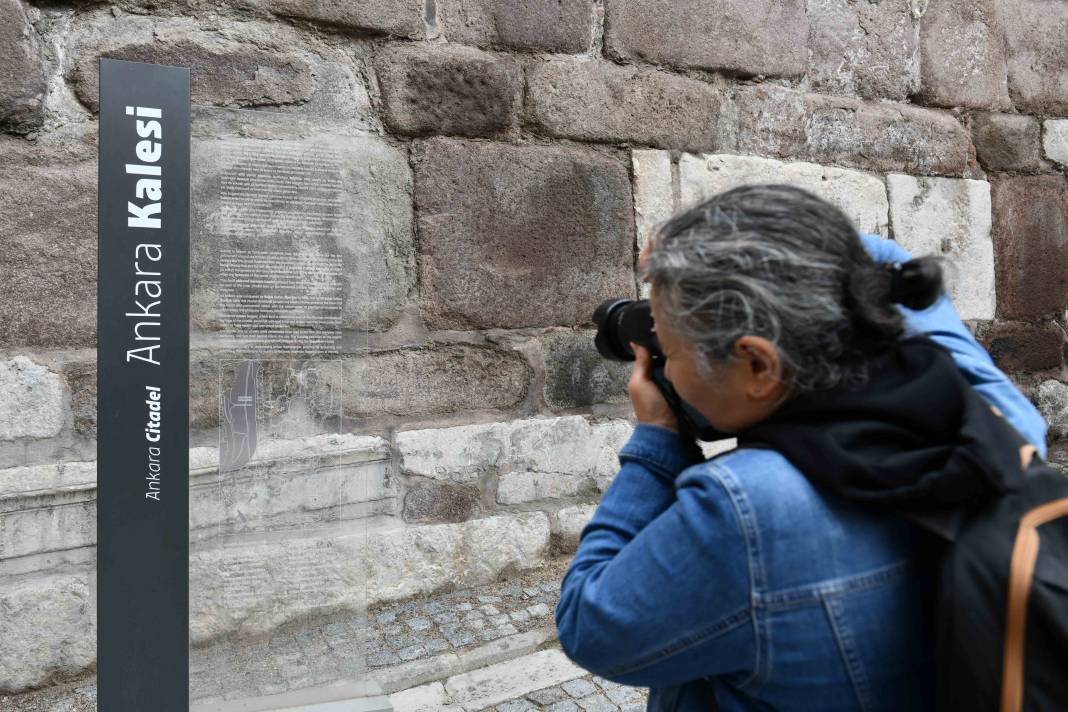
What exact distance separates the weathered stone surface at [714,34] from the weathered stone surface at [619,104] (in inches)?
3.3

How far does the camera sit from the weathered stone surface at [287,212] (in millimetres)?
1734

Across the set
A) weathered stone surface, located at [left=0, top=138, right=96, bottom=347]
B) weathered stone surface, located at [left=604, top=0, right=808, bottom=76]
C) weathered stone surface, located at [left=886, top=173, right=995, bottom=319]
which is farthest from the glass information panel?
weathered stone surface, located at [left=886, top=173, right=995, bottom=319]

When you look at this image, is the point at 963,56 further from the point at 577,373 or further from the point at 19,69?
the point at 19,69

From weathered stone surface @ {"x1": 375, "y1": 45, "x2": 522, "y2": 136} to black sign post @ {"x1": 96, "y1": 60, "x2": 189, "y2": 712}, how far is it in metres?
1.27

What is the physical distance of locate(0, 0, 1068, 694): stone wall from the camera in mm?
2344

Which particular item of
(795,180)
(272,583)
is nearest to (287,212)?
(272,583)

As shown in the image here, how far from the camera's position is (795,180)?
3539 millimetres

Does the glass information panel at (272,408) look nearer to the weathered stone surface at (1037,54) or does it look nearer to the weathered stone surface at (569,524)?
the weathered stone surface at (569,524)

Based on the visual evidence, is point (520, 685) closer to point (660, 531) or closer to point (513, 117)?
point (660, 531)

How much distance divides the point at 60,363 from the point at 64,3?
1005 mm

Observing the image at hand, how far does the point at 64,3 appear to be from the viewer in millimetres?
2438

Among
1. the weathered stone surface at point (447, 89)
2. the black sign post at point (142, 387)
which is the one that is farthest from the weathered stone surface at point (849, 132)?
the black sign post at point (142, 387)

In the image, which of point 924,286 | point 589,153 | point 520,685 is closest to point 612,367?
point 589,153

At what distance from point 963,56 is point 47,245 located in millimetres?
3756
